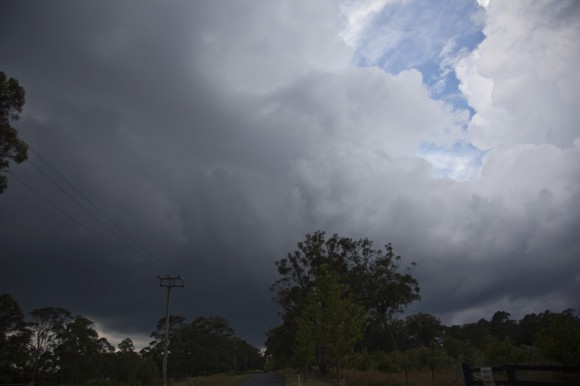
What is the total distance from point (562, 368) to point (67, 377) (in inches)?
3167

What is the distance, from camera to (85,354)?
75.4 m

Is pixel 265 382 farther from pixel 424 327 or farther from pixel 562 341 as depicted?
pixel 424 327

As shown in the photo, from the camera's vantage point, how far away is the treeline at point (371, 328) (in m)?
23.4

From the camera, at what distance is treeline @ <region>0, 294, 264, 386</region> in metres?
53.6

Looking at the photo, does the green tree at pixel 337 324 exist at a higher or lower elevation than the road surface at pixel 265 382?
higher

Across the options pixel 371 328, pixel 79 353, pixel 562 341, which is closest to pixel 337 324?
pixel 562 341

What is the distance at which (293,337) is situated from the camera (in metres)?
59.1

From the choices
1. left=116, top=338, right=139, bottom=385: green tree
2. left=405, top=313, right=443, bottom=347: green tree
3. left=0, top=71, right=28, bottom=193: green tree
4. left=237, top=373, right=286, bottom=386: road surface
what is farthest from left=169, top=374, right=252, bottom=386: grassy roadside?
left=405, top=313, right=443, bottom=347: green tree

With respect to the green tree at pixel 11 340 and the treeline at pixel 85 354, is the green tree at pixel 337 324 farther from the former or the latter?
the green tree at pixel 11 340

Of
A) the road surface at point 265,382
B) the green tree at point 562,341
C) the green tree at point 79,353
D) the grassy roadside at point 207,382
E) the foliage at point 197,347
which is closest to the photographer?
the green tree at point 562,341

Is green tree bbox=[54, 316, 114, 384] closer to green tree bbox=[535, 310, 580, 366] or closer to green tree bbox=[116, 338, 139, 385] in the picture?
green tree bbox=[116, 338, 139, 385]

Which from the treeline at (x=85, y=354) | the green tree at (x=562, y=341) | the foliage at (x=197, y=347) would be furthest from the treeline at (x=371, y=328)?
the foliage at (x=197, y=347)

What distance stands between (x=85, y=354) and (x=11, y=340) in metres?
24.4

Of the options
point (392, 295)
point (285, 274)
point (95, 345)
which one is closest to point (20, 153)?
point (285, 274)
